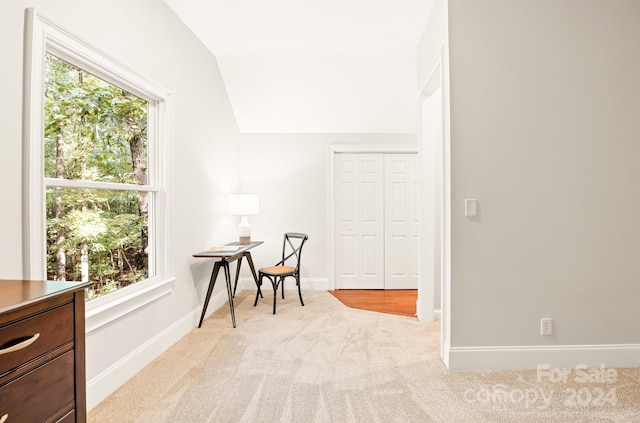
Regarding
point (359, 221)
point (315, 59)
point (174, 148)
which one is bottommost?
point (359, 221)

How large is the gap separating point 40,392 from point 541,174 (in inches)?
111

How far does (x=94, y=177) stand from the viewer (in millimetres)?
2205

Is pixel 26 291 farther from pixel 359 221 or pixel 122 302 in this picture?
pixel 359 221

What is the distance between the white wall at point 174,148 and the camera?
155cm

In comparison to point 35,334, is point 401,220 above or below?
above

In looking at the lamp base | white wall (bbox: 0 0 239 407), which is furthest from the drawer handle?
the lamp base

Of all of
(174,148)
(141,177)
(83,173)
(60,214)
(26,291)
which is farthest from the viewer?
(174,148)

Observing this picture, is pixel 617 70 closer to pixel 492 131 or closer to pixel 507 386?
pixel 492 131

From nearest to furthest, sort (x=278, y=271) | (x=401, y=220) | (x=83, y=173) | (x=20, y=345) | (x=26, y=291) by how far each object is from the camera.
Result: (x=20, y=345)
(x=26, y=291)
(x=83, y=173)
(x=278, y=271)
(x=401, y=220)

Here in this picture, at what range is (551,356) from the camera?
8.06ft

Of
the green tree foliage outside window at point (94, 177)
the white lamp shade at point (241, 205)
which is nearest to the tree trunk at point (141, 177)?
the green tree foliage outside window at point (94, 177)

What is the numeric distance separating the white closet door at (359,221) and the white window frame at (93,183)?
97.6 inches

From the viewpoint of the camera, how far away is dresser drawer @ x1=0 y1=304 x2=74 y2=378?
0.98m

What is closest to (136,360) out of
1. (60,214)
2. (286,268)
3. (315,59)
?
(60,214)
